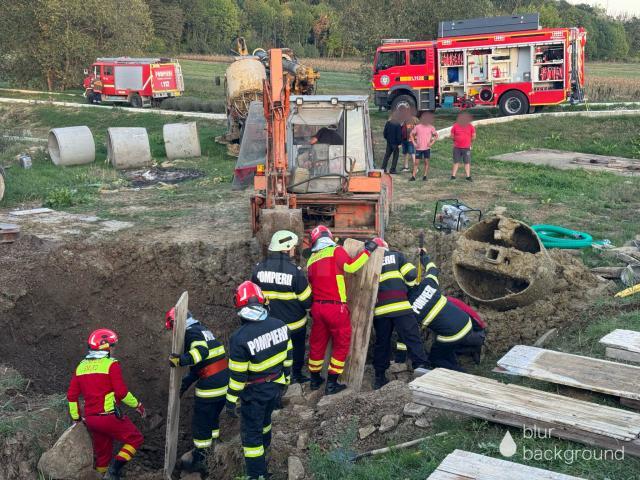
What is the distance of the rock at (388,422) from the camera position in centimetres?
614

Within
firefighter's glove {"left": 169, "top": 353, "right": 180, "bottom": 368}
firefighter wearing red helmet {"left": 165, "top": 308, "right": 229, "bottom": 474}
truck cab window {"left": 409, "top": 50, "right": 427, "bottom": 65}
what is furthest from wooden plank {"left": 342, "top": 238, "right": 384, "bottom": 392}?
truck cab window {"left": 409, "top": 50, "right": 427, "bottom": 65}

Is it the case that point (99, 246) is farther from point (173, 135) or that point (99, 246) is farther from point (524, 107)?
point (524, 107)

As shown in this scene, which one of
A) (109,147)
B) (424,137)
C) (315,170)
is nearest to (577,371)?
(315,170)

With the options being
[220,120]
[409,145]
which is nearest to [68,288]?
[409,145]

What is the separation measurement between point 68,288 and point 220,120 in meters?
15.5

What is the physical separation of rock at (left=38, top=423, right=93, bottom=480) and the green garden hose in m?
6.66

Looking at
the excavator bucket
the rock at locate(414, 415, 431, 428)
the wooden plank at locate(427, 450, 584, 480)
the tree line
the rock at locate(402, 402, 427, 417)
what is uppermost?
the tree line

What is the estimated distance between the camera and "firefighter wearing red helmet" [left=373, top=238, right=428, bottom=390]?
7.85 m

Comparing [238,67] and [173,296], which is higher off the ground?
[238,67]

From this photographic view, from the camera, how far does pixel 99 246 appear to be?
36.8 ft

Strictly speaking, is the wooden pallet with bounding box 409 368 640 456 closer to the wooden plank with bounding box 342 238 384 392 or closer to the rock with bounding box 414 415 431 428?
the rock with bounding box 414 415 431 428

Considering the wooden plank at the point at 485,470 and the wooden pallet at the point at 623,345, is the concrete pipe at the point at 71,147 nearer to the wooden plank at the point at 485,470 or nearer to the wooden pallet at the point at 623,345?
the wooden pallet at the point at 623,345

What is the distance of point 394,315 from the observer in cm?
788

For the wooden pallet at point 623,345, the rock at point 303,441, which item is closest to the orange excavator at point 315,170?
the rock at point 303,441
